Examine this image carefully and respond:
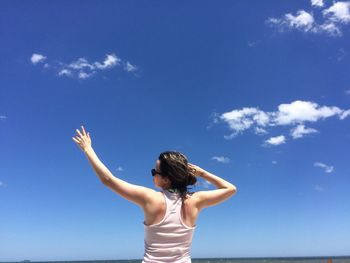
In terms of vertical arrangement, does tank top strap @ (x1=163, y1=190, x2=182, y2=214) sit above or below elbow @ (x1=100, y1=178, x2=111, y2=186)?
below

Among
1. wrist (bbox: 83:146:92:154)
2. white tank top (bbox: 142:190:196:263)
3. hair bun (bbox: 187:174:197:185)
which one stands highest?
wrist (bbox: 83:146:92:154)

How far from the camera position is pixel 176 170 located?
2.53 m

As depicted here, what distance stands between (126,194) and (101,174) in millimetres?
179

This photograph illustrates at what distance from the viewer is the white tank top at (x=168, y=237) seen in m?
2.45

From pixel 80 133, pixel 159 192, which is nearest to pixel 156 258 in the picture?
pixel 159 192

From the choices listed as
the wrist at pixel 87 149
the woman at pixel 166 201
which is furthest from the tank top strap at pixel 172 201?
the wrist at pixel 87 149

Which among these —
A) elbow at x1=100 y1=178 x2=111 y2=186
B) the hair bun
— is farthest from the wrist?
the hair bun

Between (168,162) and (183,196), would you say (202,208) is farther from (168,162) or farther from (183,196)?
(168,162)

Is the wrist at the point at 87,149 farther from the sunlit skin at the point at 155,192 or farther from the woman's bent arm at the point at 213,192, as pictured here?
the woman's bent arm at the point at 213,192

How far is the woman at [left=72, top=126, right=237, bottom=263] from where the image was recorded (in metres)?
2.38

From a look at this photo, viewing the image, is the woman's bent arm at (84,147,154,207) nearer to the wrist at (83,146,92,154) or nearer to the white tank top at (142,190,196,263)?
the wrist at (83,146,92,154)

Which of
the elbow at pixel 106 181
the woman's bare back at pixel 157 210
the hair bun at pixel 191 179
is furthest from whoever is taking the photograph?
the hair bun at pixel 191 179

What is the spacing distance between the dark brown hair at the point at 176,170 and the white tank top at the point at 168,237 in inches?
3.2

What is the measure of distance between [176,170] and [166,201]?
0.63 ft
